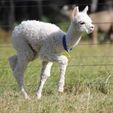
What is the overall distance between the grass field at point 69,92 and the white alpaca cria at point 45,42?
27cm

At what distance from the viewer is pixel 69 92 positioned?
8711mm

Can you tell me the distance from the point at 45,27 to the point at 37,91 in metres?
0.89

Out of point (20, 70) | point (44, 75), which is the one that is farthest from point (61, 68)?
point (20, 70)

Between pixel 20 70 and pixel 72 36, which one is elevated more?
pixel 72 36

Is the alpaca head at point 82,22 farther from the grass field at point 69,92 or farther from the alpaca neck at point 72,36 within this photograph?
the grass field at point 69,92

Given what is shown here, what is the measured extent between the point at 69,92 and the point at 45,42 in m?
0.78

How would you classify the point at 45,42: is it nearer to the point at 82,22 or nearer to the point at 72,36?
the point at 72,36

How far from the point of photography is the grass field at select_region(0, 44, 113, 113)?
7672mm

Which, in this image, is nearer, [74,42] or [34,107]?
[34,107]

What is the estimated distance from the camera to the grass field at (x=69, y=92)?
7.67 m

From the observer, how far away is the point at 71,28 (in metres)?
8.42

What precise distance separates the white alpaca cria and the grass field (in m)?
0.27

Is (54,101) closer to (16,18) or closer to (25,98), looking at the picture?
(25,98)

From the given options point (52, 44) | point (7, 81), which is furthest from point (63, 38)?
point (7, 81)
